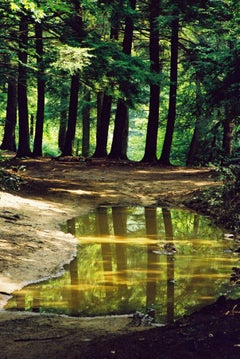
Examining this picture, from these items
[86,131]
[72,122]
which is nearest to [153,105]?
[72,122]

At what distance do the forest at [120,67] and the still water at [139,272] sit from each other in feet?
13.0

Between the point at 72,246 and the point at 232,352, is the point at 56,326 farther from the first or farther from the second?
the point at 72,246

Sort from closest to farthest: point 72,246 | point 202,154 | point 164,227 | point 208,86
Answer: point 72,246 < point 164,227 < point 208,86 < point 202,154

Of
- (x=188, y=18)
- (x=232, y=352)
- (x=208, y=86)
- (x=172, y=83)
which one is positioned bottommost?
(x=232, y=352)

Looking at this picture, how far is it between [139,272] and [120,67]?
35.1 ft

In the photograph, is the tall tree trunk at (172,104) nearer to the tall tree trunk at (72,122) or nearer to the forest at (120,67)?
the forest at (120,67)

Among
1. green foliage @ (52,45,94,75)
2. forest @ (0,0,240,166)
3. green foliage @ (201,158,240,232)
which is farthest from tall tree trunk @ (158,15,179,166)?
green foliage @ (52,45,94,75)

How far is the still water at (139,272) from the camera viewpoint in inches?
240

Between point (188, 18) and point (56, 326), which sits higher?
point (188, 18)

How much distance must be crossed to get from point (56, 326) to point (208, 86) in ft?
31.1

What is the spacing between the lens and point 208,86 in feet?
42.2

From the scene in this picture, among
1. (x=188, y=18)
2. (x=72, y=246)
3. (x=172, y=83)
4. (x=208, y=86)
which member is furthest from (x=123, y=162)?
(x=72, y=246)

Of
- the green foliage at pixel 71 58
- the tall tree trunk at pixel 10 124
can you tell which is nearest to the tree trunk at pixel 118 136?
the tall tree trunk at pixel 10 124

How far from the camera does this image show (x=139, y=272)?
7.51 metres
